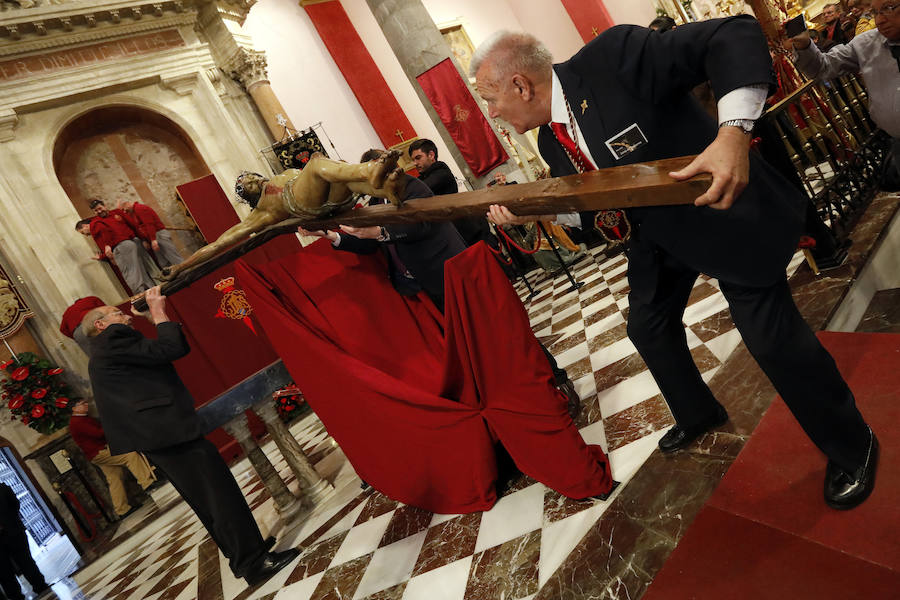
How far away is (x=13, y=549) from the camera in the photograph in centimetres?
493


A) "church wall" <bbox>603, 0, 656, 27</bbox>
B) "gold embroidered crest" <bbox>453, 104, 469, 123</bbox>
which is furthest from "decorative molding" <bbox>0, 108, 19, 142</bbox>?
"church wall" <bbox>603, 0, 656, 27</bbox>

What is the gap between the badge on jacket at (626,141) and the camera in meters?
1.33

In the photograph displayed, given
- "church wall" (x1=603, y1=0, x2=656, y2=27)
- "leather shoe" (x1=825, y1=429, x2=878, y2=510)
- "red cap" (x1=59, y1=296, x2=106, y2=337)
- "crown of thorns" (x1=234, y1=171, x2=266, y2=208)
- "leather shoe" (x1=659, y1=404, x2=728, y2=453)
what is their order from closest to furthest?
"leather shoe" (x1=825, y1=429, x2=878, y2=510) → "leather shoe" (x1=659, y1=404, x2=728, y2=453) → "crown of thorns" (x1=234, y1=171, x2=266, y2=208) → "red cap" (x1=59, y1=296, x2=106, y2=337) → "church wall" (x1=603, y1=0, x2=656, y2=27)

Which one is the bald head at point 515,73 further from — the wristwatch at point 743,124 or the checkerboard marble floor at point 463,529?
the checkerboard marble floor at point 463,529

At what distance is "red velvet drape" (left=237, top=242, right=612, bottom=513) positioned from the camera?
1991mm

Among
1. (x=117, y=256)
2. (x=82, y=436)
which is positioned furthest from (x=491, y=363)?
(x=117, y=256)

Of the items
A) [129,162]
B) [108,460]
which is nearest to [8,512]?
[108,460]

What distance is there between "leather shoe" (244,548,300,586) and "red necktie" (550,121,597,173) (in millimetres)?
2616

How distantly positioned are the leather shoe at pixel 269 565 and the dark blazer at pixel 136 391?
31.8 inches

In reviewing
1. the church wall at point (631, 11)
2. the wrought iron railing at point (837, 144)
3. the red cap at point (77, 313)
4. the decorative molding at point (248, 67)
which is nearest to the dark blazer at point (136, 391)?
the red cap at point (77, 313)

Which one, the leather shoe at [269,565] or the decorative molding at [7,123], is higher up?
the decorative molding at [7,123]

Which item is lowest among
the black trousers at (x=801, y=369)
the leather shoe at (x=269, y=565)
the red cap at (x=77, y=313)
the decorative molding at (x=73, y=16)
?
the leather shoe at (x=269, y=565)

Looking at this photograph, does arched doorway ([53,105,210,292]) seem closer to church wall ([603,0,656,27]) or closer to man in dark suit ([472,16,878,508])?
man in dark suit ([472,16,878,508])

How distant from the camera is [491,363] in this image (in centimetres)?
206
